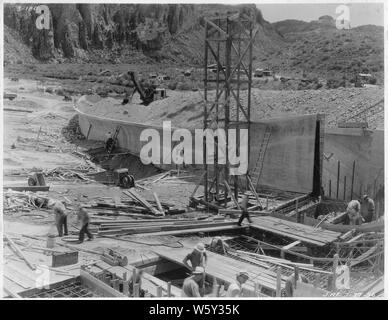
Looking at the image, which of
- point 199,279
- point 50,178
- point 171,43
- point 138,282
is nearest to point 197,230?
point 199,279

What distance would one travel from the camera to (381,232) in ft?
36.8

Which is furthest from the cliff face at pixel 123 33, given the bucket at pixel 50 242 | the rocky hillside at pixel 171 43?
the bucket at pixel 50 242

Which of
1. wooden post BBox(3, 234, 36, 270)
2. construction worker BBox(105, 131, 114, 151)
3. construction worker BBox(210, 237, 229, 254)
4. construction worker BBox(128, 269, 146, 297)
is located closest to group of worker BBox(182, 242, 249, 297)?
construction worker BBox(128, 269, 146, 297)

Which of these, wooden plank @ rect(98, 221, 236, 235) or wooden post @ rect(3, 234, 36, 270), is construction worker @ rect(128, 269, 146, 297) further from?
wooden plank @ rect(98, 221, 236, 235)

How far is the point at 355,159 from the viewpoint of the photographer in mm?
15438

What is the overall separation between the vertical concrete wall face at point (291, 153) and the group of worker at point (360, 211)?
2.56m

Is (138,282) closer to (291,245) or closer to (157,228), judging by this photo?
(157,228)

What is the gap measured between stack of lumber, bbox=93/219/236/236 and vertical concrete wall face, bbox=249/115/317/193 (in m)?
4.15

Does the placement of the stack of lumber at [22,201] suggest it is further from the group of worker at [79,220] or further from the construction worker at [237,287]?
the construction worker at [237,287]

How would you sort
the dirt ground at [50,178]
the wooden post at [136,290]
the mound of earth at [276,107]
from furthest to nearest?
the mound of earth at [276,107] < the dirt ground at [50,178] < the wooden post at [136,290]

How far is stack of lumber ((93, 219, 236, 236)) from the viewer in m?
11.9

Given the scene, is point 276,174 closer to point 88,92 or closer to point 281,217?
point 281,217

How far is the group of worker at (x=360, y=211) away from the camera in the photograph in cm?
1234
